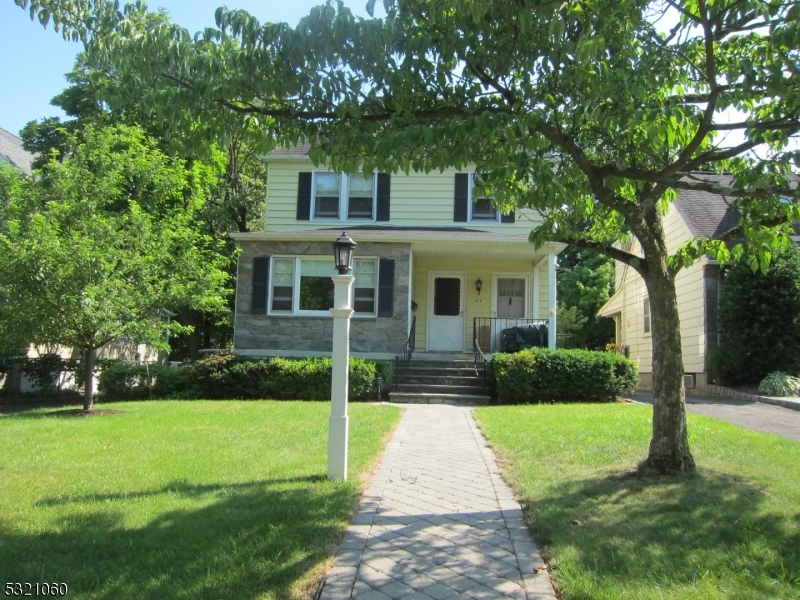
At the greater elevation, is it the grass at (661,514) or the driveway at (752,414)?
the driveway at (752,414)

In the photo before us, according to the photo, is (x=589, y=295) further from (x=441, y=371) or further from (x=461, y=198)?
(x=441, y=371)

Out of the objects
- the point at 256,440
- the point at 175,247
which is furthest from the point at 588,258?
the point at 256,440

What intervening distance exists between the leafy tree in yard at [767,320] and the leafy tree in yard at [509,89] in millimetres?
9113

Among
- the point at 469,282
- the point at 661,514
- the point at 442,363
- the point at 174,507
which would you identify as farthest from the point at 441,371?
the point at 174,507

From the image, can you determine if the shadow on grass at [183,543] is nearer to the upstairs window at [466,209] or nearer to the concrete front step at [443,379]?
the concrete front step at [443,379]

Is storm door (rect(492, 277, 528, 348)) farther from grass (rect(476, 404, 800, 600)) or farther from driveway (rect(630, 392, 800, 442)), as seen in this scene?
Result: grass (rect(476, 404, 800, 600))

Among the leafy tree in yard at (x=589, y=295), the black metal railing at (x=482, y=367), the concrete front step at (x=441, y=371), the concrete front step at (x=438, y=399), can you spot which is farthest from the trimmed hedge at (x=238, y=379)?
the leafy tree in yard at (x=589, y=295)

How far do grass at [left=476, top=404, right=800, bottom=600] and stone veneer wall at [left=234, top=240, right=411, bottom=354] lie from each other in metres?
7.45

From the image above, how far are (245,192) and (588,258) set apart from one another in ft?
71.1

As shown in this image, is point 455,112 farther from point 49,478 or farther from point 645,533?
point 49,478

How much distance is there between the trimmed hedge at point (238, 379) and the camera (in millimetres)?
13977

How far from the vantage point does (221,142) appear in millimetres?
5648

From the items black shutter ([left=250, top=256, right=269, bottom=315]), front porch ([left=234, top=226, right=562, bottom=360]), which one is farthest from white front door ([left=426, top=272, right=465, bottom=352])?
black shutter ([left=250, top=256, right=269, bottom=315])

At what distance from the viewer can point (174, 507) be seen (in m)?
5.12
